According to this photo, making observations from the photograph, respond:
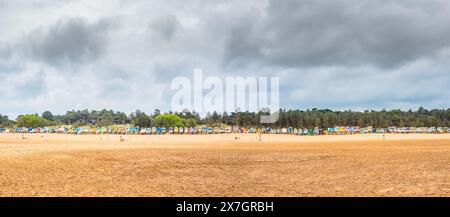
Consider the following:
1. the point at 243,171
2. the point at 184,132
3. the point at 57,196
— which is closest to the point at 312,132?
the point at 184,132

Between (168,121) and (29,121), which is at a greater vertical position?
(29,121)

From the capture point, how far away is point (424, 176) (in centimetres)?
1667

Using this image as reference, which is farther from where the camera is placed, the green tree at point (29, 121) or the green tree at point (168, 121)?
the green tree at point (29, 121)

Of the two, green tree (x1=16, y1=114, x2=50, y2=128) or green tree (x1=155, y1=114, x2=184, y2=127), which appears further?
green tree (x1=16, y1=114, x2=50, y2=128)

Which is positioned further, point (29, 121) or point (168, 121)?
point (29, 121)

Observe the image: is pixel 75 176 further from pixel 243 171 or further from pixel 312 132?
pixel 312 132
